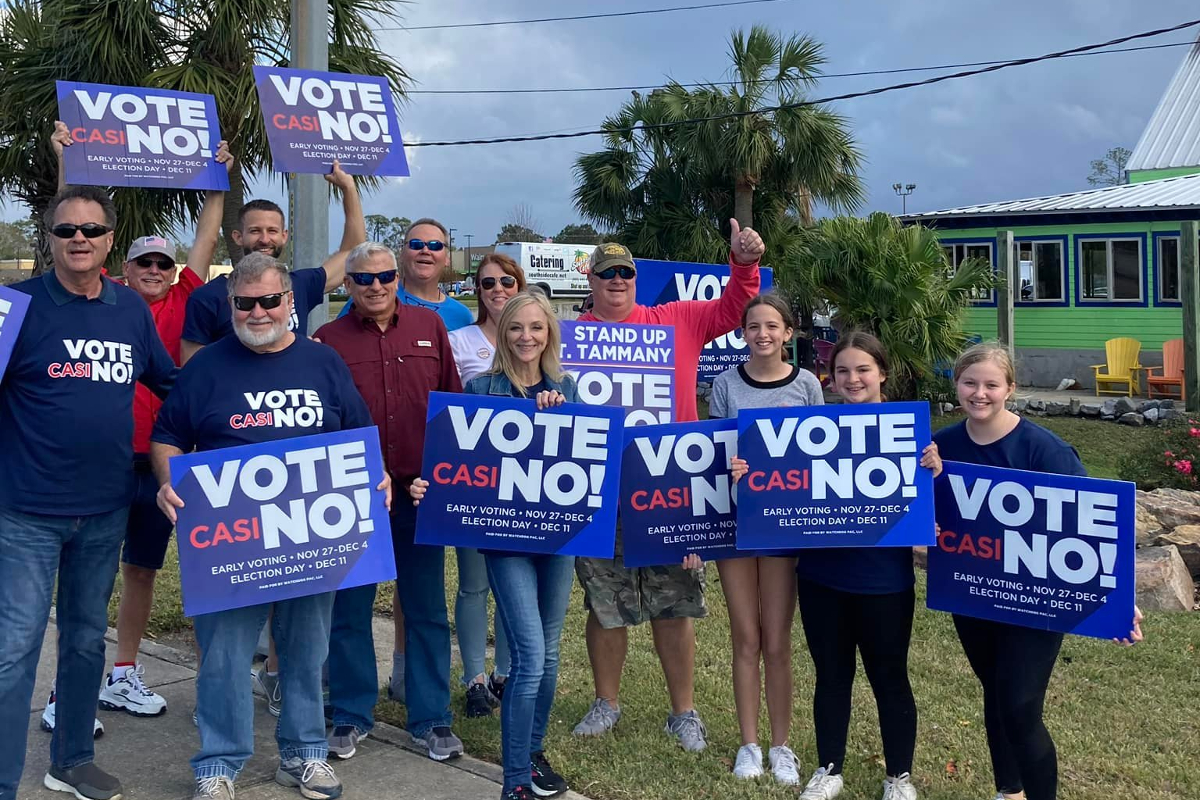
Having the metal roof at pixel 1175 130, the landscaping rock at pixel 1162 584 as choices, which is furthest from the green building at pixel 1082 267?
the landscaping rock at pixel 1162 584

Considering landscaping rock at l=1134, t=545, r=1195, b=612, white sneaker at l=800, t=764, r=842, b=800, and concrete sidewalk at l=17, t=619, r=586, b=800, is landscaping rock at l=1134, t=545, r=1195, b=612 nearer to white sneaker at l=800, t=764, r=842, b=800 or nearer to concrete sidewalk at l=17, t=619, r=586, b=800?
white sneaker at l=800, t=764, r=842, b=800

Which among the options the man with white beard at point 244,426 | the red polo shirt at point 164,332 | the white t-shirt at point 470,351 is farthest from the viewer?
the white t-shirt at point 470,351

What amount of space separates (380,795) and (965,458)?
2.63 m

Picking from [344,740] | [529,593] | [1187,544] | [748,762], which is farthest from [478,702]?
[1187,544]

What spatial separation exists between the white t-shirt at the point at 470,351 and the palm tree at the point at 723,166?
15.1 m

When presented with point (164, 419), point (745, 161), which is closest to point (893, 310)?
point (745, 161)

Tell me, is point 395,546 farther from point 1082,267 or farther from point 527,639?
point 1082,267

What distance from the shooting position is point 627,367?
525 centimetres

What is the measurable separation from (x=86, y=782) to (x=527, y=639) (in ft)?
5.95

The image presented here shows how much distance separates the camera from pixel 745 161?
20250 millimetres

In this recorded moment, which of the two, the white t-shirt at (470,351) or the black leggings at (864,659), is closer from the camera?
the black leggings at (864,659)

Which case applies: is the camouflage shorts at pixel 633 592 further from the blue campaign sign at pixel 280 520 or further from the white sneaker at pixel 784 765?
the blue campaign sign at pixel 280 520

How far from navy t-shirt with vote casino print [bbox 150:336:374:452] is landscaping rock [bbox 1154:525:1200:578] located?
6.80 m

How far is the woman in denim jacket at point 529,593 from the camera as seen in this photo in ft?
14.1
